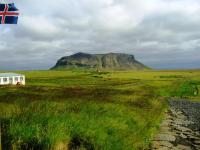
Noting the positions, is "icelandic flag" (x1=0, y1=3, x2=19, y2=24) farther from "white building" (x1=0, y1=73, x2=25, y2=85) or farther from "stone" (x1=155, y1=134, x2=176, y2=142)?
"white building" (x1=0, y1=73, x2=25, y2=85)

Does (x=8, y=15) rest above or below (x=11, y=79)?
above

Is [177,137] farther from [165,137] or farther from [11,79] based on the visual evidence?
[11,79]

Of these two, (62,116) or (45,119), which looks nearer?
(45,119)

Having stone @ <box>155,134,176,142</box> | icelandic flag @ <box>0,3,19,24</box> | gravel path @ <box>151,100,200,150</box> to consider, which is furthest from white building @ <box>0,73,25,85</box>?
icelandic flag @ <box>0,3,19,24</box>

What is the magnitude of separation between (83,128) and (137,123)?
21.7 ft

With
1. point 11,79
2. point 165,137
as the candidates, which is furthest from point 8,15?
point 11,79

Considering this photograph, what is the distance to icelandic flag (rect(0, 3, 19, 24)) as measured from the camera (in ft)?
30.5

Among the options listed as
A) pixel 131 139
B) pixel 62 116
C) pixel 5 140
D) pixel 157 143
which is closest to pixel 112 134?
pixel 131 139

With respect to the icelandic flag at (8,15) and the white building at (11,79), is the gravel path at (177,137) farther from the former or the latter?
the white building at (11,79)

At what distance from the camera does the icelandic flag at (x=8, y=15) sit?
9.28 m

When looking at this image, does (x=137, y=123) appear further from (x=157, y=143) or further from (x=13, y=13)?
(x=13, y=13)

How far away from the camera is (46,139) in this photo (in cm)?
1148

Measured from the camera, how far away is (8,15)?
9305mm

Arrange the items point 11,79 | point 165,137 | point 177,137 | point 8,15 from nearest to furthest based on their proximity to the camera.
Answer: point 8,15 < point 165,137 < point 177,137 < point 11,79
